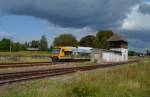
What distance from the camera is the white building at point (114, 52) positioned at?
68162 mm

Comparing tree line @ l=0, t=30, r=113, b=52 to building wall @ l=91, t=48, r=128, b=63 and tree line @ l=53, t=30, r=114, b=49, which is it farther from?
building wall @ l=91, t=48, r=128, b=63

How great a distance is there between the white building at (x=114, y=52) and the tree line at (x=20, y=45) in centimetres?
3743

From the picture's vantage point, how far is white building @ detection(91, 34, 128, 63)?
68162mm

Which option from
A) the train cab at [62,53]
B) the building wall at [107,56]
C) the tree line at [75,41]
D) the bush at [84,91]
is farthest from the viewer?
the tree line at [75,41]

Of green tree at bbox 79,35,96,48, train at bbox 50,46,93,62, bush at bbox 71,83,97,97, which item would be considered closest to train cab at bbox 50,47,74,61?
train at bbox 50,46,93,62

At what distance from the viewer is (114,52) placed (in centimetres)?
8850

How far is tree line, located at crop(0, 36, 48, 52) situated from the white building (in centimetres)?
3743

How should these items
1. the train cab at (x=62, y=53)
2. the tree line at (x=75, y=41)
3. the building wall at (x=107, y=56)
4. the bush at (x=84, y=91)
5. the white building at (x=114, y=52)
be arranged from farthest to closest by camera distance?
the tree line at (x=75, y=41) → the white building at (x=114, y=52) → the building wall at (x=107, y=56) → the train cab at (x=62, y=53) → the bush at (x=84, y=91)

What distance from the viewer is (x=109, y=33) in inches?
5787

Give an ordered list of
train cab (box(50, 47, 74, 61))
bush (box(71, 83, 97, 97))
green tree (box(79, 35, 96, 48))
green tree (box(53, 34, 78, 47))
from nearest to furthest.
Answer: bush (box(71, 83, 97, 97)) → train cab (box(50, 47, 74, 61)) → green tree (box(79, 35, 96, 48)) → green tree (box(53, 34, 78, 47))

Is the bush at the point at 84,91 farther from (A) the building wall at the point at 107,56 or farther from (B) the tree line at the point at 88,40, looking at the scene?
(B) the tree line at the point at 88,40

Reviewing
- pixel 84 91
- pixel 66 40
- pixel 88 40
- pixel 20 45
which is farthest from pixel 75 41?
pixel 84 91

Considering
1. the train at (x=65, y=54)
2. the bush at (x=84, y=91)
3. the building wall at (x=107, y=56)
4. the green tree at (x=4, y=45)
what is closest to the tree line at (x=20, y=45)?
the green tree at (x=4, y=45)

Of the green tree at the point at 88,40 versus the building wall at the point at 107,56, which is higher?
the green tree at the point at 88,40
